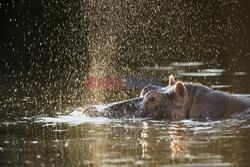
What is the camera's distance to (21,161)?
189 inches

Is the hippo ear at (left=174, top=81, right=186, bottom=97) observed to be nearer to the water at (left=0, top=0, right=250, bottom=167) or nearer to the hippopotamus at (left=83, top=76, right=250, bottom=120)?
the hippopotamus at (left=83, top=76, right=250, bottom=120)

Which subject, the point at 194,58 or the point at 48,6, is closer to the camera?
the point at 194,58

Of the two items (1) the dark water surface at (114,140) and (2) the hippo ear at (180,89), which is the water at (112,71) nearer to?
(1) the dark water surface at (114,140)

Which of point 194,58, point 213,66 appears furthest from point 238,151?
point 194,58

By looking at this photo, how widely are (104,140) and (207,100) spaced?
176cm

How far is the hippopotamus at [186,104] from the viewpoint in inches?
269

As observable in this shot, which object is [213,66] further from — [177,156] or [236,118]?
[177,156]

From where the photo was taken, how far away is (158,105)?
705 centimetres

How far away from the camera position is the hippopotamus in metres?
6.84

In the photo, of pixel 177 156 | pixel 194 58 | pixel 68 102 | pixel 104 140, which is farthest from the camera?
pixel 194 58

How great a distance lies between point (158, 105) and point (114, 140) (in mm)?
1457

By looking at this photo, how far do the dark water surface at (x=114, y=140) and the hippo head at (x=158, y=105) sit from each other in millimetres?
194

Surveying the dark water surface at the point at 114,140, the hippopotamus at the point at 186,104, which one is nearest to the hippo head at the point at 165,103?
the hippopotamus at the point at 186,104

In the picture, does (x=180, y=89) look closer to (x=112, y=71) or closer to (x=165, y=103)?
(x=165, y=103)
